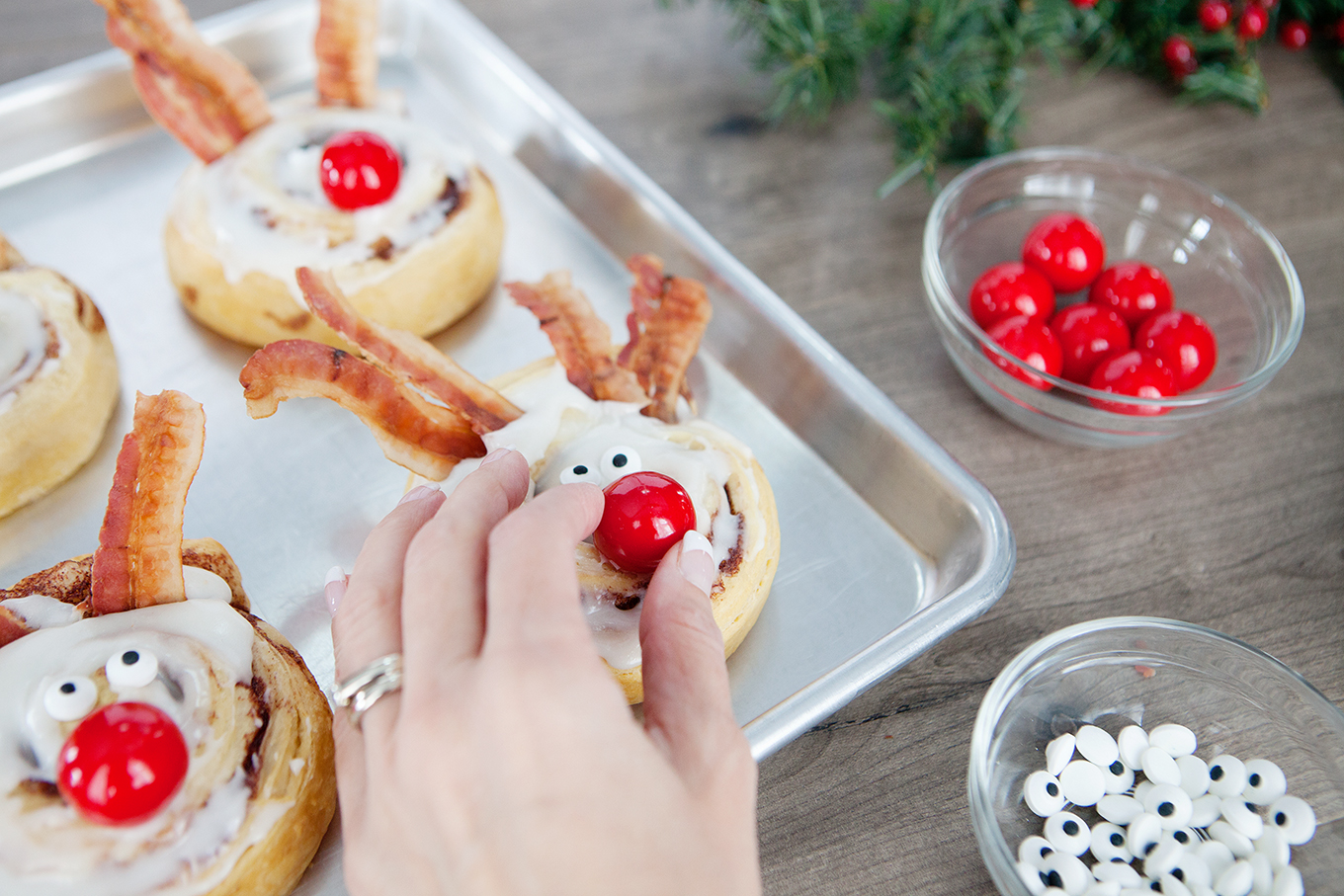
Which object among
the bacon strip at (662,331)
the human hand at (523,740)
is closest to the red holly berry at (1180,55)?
the bacon strip at (662,331)

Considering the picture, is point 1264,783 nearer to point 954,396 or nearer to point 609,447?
point 954,396

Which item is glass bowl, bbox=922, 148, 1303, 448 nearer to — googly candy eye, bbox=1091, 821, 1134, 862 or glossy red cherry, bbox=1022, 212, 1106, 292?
glossy red cherry, bbox=1022, 212, 1106, 292

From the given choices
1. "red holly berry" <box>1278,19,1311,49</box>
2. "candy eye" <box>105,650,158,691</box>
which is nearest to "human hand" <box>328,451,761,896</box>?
"candy eye" <box>105,650,158,691</box>

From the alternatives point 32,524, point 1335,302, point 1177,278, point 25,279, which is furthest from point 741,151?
point 32,524

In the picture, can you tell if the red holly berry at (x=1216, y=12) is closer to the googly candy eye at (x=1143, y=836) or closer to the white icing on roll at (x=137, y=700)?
the googly candy eye at (x=1143, y=836)

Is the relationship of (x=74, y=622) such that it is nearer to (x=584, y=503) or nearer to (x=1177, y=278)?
(x=584, y=503)

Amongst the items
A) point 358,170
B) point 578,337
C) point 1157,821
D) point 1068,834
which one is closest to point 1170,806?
point 1157,821
